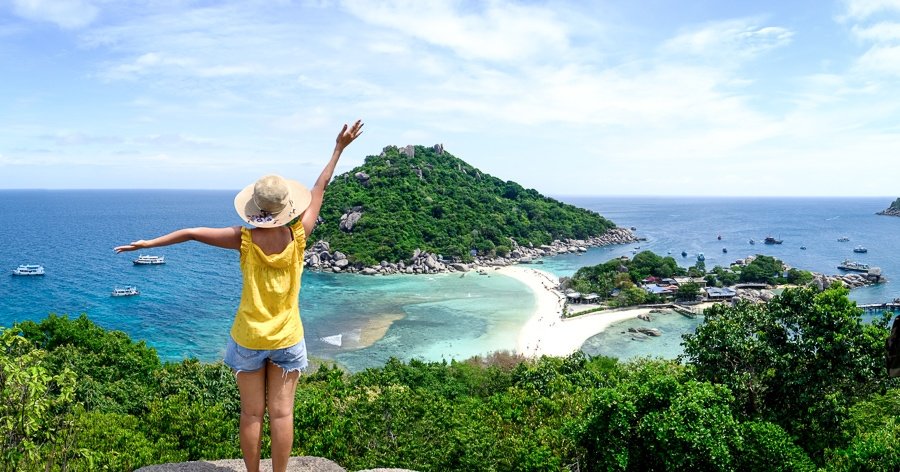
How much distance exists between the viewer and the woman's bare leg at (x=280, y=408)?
3385 mm

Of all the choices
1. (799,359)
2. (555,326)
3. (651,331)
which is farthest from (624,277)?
(799,359)

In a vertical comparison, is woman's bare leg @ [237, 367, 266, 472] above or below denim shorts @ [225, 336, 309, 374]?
below

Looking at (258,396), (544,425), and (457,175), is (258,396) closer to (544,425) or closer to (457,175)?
(544,425)

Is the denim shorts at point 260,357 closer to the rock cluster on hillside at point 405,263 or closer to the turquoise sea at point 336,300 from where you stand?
the turquoise sea at point 336,300

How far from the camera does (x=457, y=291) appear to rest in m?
46.6

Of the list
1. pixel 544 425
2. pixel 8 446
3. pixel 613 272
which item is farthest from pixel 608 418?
pixel 613 272

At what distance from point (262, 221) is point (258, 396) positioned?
1.20 meters

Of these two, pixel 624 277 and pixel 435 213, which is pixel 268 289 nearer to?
pixel 624 277

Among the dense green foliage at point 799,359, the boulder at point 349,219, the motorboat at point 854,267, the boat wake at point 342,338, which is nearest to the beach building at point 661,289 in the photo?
the boat wake at point 342,338

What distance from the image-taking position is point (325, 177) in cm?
348

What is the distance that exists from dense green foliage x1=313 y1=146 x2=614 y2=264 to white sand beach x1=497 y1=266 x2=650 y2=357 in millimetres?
17383

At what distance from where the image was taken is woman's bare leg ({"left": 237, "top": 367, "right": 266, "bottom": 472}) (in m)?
3.36

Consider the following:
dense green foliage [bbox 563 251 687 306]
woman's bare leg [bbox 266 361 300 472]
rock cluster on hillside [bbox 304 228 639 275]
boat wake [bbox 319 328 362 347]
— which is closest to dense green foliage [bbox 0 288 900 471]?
woman's bare leg [bbox 266 361 300 472]

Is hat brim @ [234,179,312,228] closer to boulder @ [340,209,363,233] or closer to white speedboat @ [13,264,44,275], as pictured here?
boulder @ [340,209,363,233]
